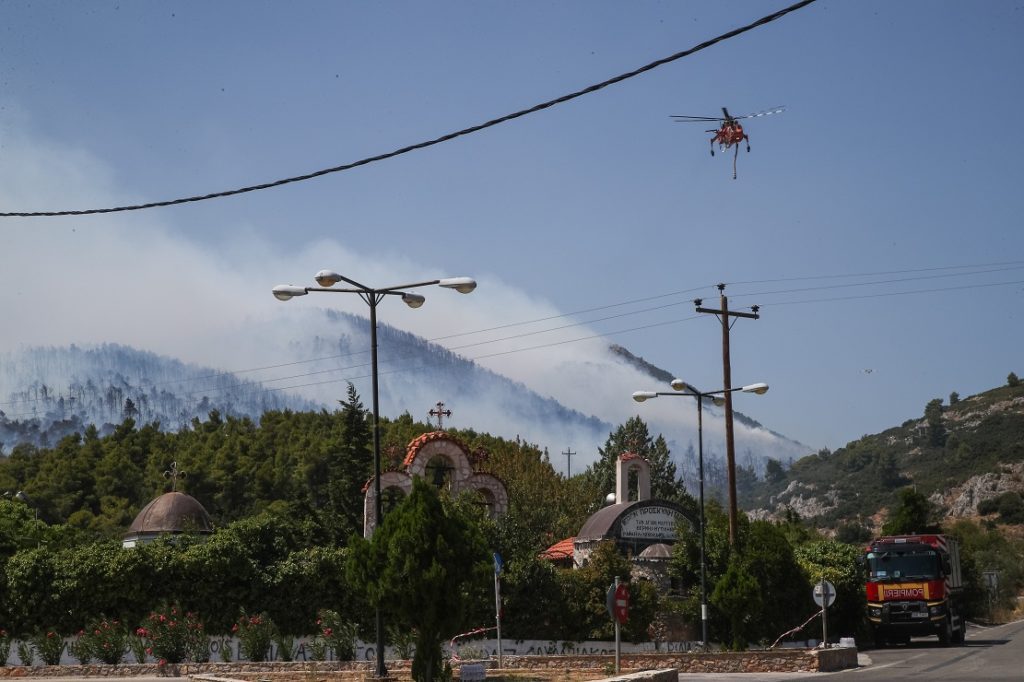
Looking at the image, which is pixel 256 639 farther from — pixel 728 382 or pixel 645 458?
pixel 645 458

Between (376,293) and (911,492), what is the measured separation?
44564mm

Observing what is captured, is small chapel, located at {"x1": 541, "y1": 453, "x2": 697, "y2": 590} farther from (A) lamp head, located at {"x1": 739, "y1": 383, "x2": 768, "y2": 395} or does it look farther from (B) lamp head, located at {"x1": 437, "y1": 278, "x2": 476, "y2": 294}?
(B) lamp head, located at {"x1": 437, "y1": 278, "x2": 476, "y2": 294}

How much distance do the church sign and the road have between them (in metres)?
A: 10.5

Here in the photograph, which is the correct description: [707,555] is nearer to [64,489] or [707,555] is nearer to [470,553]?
[470,553]

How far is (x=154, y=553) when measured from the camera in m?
38.4

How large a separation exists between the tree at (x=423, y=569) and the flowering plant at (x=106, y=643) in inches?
523

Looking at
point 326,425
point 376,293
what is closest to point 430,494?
point 376,293

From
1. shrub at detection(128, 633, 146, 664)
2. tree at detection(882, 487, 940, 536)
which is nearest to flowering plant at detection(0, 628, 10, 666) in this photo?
shrub at detection(128, 633, 146, 664)

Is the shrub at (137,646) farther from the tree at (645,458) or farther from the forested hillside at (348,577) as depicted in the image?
the tree at (645,458)

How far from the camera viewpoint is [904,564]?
4228 centimetres

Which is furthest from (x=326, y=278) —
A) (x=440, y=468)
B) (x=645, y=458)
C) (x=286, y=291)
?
(x=645, y=458)

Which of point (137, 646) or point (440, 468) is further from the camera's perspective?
point (440, 468)

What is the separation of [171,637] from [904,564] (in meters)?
25.2

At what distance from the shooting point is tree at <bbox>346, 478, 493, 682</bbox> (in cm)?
2212
